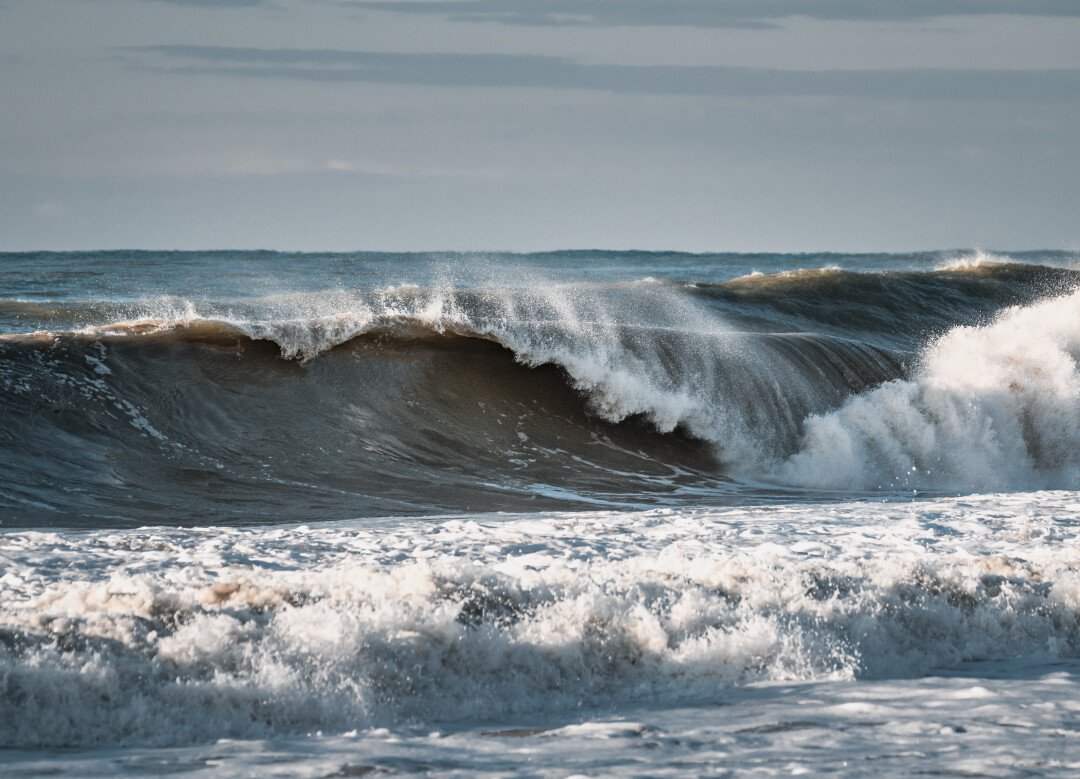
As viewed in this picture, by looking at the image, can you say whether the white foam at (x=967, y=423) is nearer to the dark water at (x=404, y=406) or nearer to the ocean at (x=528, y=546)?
the ocean at (x=528, y=546)

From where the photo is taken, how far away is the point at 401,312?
12836 millimetres

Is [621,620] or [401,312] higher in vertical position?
[401,312]

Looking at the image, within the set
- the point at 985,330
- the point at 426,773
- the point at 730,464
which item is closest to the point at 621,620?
the point at 426,773

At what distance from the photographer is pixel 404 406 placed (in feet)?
37.2

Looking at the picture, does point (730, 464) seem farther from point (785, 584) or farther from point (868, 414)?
point (785, 584)

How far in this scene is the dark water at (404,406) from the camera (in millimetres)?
8594

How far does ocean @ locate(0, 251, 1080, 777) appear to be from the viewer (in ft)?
11.5

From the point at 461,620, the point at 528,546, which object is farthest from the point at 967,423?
the point at 461,620

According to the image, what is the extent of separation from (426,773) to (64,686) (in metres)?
1.16

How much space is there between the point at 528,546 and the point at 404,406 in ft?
19.4

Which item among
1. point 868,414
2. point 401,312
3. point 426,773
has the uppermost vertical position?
point 401,312

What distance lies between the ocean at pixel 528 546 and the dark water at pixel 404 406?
43 millimetres

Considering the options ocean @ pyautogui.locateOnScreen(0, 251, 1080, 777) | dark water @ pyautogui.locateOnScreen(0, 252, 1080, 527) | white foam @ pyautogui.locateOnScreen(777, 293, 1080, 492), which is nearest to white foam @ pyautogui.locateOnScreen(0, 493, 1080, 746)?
ocean @ pyautogui.locateOnScreen(0, 251, 1080, 777)

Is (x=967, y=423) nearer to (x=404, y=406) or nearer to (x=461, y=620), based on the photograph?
(x=404, y=406)
